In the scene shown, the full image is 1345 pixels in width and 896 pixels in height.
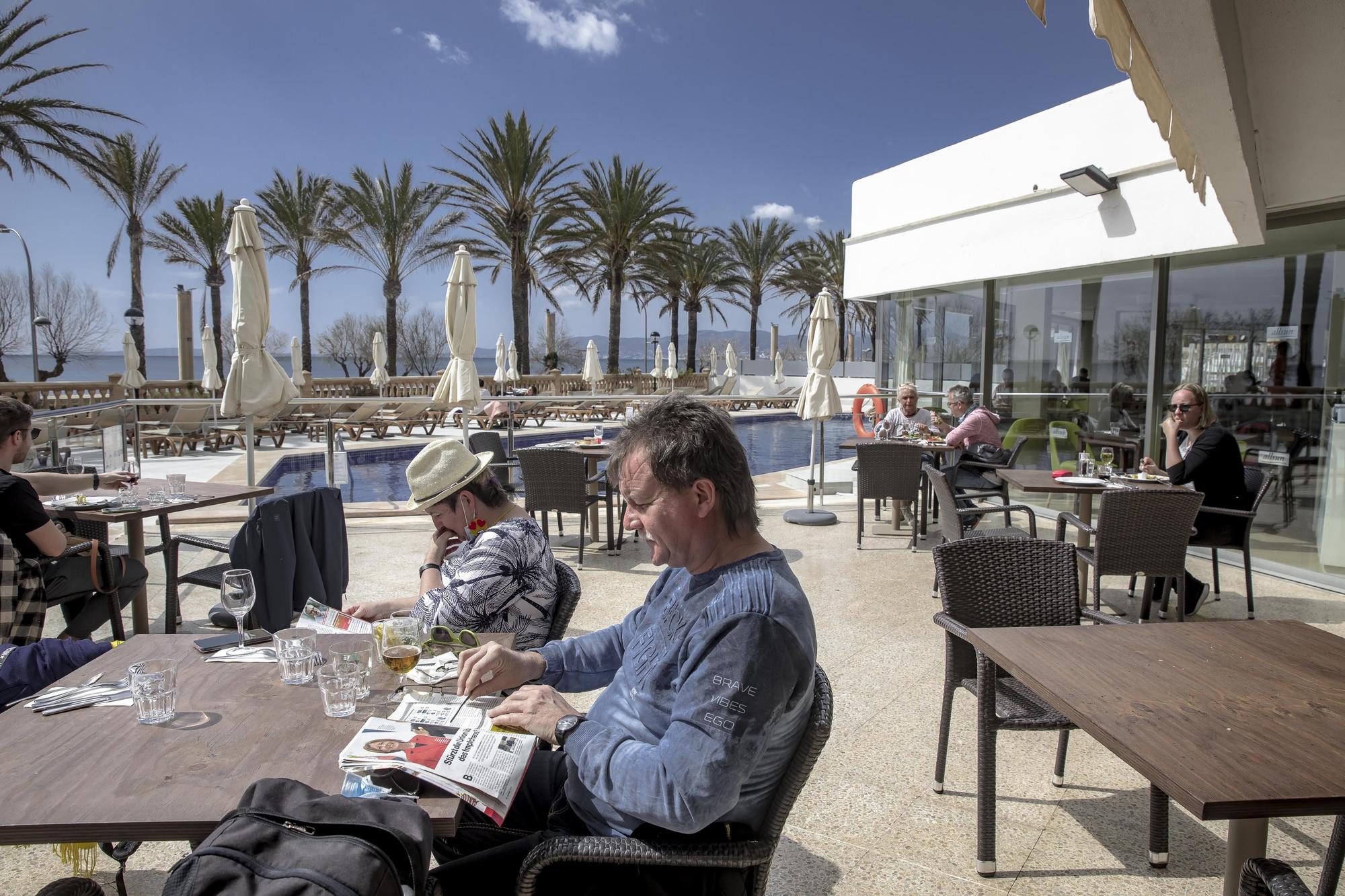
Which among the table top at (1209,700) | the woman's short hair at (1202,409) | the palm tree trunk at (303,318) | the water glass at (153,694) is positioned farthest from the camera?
the palm tree trunk at (303,318)

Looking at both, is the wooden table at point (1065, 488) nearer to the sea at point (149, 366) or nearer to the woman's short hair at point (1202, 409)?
the woman's short hair at point (1202, 409)

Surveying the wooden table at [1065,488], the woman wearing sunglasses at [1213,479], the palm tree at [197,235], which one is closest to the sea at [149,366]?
the palm tree at [197,235]

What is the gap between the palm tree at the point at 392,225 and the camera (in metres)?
22.5

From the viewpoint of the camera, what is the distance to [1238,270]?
6.14m

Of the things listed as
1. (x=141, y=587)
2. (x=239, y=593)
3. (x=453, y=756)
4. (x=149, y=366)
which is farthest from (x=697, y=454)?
(x=149, y=366)

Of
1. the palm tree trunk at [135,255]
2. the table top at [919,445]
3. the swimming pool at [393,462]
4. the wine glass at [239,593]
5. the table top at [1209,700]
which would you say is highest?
the palm tree trunk at [135,255]

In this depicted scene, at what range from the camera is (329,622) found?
2156 millimetres

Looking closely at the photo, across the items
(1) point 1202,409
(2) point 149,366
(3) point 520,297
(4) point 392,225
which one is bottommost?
(1) point 1202,409

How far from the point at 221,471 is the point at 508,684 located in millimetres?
11018

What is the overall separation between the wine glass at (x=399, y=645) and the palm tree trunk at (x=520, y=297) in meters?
21.5

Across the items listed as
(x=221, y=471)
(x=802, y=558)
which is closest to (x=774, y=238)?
(x=221, y=471)

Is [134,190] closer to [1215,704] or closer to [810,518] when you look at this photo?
[810,518]

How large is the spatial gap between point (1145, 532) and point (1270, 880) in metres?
3.00

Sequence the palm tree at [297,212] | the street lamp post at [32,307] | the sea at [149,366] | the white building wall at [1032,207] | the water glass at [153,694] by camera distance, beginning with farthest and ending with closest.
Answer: the sea at [149,366]
the palm tree at [297,212]
the street lamp post at [32,307]
the white building wall at [1032,207]
the water glass at [153,694]
